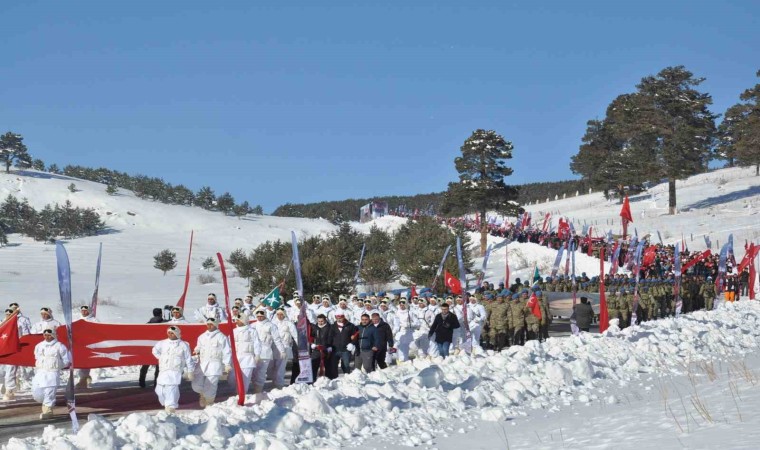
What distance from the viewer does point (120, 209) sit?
3430 inches

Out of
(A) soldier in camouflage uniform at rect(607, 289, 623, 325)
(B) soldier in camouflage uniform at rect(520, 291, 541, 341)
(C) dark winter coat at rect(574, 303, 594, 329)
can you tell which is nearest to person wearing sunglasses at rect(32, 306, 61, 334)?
(B) soldier in camouflage uniform at rect(520, 291, 541, 341)

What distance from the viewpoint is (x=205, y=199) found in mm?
103875

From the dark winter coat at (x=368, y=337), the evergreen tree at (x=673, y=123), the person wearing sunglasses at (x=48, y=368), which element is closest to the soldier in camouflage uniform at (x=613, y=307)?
the dark winter coat at (x=368, y=337)

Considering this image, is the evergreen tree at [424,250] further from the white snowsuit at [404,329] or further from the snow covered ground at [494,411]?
the snow covered ground at [494,411]

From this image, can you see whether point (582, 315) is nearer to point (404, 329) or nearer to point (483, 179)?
point (404, 329)

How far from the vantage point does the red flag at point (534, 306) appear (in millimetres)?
23369

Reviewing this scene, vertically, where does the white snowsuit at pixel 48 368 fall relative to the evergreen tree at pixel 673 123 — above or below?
below

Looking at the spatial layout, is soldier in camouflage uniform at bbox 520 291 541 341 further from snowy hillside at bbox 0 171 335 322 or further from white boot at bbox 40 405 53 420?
snowy hillside at bbox 0 171 335 322

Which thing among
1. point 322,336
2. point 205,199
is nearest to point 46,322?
point 322,336

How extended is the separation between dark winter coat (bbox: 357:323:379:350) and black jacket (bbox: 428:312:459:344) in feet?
7.09

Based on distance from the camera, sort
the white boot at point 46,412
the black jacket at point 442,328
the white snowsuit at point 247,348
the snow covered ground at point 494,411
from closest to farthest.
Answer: the snow covered ground at point 494,411 < the white boot at point 46,412 < the white snowsuit at point 247,348 < the black jacket at point 442,328

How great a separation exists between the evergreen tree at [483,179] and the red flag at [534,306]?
35754mm

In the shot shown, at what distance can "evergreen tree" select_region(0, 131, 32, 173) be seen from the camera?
93688mm

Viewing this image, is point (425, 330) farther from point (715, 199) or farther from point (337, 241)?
point (715, 199)
